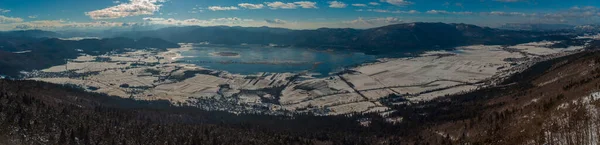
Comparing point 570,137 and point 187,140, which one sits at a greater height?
point 570,137

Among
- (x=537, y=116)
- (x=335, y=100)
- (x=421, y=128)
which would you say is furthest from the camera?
(x=335, y=100)

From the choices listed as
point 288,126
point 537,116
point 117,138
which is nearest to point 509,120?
point 537,116

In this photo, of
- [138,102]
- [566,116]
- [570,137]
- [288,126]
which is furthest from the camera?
[138,102]

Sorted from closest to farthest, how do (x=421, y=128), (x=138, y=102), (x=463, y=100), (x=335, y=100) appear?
(x=421, y=128), (x=463, y=100), (x=138, y=102), (x=335, y=100)

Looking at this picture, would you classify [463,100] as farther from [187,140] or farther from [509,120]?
[187,140]

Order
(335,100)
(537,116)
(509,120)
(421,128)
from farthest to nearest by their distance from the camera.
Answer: (335,100), (421,128), (509,120), (537,116)

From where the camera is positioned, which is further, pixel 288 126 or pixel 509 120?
pixel 288 126

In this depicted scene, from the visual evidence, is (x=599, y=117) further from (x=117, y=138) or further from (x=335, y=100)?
(x=335, y=100)

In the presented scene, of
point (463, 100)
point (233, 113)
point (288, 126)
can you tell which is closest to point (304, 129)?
point (288, 126)

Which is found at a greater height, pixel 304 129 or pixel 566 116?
pixel 566 116
